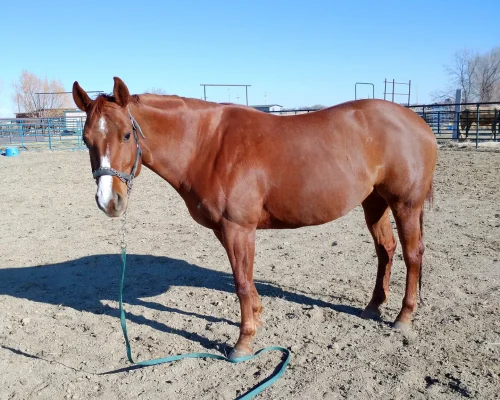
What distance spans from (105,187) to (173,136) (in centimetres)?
66

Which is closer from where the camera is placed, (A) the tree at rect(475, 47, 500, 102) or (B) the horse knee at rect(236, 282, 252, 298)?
(B) the horse knee at rect(236, 282, 252, 298)

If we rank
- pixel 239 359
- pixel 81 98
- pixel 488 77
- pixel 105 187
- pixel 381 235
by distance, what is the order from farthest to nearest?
pixel 488 77 → pixel 381 235 → pixel 239 359 → pixel 81 98 → pixel 105 187

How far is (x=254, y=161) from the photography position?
10.1ft

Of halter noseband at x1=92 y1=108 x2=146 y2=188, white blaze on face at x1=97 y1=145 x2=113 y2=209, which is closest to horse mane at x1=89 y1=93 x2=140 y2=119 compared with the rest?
halter noseband at x1=92 y1=108 x2=146 y2=188

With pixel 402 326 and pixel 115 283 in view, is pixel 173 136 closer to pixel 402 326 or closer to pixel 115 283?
pixel 115 283

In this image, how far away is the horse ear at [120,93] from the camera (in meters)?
2.71

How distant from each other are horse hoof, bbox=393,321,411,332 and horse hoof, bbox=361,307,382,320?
22 cm

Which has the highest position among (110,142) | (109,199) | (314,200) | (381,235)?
(110,142)

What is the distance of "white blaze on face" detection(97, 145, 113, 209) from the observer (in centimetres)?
272

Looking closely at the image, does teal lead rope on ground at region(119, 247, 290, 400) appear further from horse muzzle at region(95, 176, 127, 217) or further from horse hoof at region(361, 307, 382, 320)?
horse hoof at region(361, 307, 382, 320)

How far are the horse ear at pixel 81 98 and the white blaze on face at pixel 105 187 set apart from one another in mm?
372

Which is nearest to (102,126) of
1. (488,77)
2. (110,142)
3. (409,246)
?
(110,142)

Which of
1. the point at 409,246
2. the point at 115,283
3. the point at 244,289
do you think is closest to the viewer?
the point at 244,289

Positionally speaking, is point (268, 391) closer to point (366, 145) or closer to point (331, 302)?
point (331, 302)
